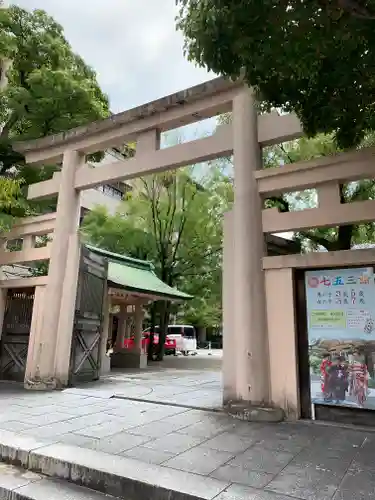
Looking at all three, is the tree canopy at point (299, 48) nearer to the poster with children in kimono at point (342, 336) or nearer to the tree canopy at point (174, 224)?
the poster with children in kimono at point (342, 336)

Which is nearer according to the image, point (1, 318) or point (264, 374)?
point (264, 374)

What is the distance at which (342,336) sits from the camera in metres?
5.46

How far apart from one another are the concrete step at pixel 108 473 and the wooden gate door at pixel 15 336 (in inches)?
203

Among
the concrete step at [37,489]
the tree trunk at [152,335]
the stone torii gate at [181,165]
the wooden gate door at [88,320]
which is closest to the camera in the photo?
the concrete step at [37,489]

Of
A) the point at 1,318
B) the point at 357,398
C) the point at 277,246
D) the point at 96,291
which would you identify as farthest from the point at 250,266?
the point at 1,318

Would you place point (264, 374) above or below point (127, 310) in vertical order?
below

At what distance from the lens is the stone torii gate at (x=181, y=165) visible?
6.01m

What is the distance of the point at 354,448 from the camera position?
4.23 metres

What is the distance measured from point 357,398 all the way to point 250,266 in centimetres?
240

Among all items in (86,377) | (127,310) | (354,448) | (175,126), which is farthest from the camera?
(127,310)

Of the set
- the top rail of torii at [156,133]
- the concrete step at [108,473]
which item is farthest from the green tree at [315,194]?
the concrete step at [108,473]

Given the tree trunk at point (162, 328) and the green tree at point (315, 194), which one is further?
the tree trunk at point (162, 328)

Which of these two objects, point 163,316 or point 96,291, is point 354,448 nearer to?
point 96,291

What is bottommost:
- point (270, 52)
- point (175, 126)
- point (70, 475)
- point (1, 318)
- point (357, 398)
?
point (70, 475)
